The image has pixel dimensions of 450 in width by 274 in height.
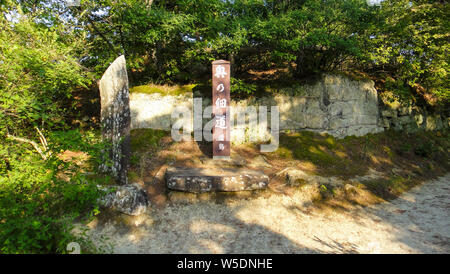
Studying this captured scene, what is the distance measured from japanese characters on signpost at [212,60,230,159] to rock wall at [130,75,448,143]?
178 centimetres

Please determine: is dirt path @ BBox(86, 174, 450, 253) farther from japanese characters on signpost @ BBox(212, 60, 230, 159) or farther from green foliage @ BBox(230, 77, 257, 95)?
green foliage @ BBox(230, 77, 257, 95)

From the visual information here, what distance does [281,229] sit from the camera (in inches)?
199

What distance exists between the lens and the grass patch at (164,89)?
976cm

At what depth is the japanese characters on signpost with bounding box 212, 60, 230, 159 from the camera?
24.9 ft

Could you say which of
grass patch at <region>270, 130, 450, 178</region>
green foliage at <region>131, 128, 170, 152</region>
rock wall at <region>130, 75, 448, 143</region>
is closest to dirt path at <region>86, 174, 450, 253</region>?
grass patch at <region>270, 130, 450, 178</region>

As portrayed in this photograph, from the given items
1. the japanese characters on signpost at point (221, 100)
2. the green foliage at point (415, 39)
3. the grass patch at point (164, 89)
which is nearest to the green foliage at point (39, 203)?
the japanese characters on signpost at point (221, 100)

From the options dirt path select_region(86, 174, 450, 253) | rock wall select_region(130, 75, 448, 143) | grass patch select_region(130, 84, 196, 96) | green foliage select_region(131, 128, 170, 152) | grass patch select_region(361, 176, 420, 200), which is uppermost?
grass patch select_region(130, 84, 196, 96)

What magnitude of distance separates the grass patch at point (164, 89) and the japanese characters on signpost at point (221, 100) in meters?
2.64

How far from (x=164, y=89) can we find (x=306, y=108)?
680 cm

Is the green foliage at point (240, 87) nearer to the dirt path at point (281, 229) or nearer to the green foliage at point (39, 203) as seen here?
the dirt path at point (281, 229)

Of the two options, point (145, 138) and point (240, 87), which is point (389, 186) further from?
point (145, 138)

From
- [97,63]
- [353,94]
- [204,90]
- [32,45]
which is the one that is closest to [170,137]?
[204,90]

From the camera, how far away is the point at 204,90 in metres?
10.1
